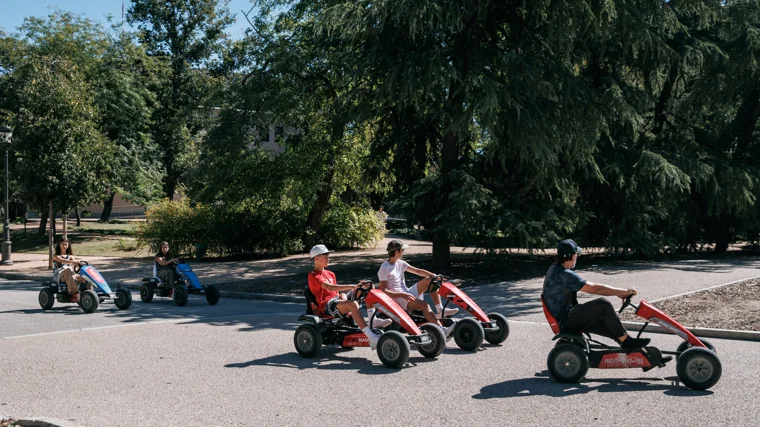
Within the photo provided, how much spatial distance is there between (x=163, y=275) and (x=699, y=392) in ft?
37.5

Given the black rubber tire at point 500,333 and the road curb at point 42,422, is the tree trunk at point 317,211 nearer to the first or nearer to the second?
the black rubber tire at point 500,333

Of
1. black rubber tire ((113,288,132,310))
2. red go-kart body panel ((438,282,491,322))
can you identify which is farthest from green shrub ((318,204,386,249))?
red go-kart body panel ((438,282,491,322))

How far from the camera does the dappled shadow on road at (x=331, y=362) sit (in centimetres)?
836

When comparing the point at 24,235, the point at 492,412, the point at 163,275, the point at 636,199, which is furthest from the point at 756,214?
the point at 24,235

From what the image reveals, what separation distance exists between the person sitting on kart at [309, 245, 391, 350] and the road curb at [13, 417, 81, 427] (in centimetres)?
367

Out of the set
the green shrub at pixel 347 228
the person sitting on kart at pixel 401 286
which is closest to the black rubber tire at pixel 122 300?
the person sitting on kart at pixel 401 286

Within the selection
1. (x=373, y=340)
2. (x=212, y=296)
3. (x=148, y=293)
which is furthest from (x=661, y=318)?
(x=148, y=293)

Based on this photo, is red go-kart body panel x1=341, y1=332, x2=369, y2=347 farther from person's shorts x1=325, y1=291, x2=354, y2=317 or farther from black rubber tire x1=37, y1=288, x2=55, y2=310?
black rubber tire x1=37, y1=288, x2=55, y2=310

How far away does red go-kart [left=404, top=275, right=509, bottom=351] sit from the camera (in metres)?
9.18

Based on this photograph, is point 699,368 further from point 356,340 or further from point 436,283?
point 356,340

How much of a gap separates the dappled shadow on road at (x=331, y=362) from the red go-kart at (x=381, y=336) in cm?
12

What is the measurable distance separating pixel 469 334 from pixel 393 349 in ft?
4.60

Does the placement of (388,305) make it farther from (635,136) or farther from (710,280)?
Answer: (635,136)

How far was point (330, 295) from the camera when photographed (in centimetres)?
934
